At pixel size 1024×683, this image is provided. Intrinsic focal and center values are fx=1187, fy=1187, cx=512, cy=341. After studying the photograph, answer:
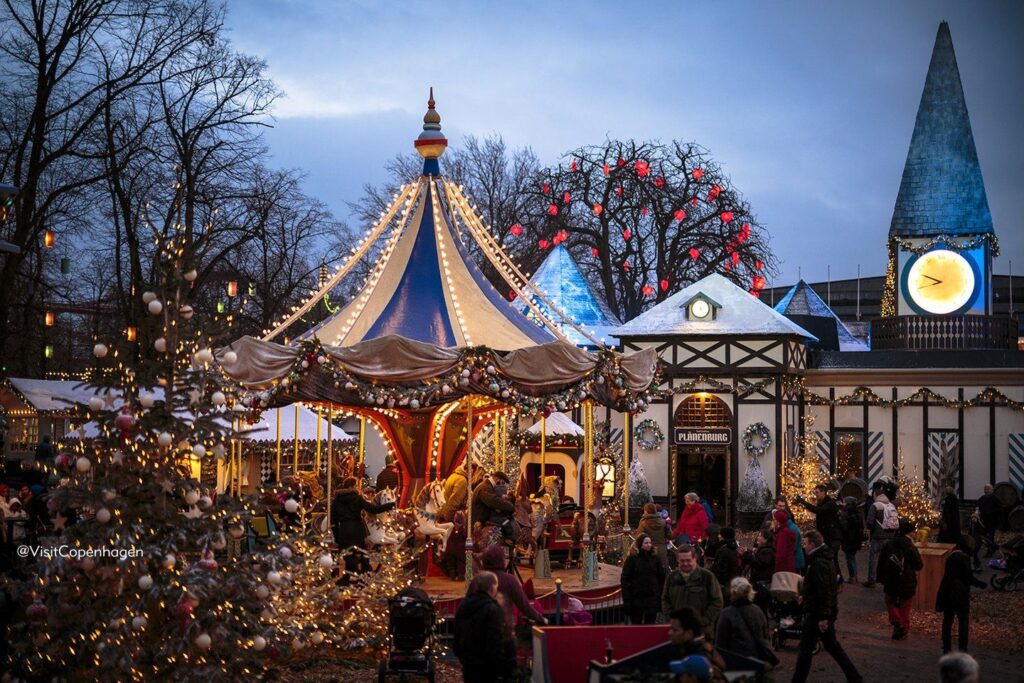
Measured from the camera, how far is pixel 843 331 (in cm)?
3994

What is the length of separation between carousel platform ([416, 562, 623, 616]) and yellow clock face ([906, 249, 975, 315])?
19809 millimetres

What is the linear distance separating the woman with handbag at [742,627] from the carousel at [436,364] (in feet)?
15.8

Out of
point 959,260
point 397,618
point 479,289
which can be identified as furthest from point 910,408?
point 397,618

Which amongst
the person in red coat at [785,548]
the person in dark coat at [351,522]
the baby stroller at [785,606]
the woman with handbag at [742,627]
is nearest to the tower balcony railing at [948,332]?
the person in red coat at [785,548]

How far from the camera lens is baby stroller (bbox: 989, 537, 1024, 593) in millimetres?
18453

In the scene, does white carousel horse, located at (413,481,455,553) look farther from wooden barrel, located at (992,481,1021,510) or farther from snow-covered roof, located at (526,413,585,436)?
wooden barrel, located at (992,481,1021,510)

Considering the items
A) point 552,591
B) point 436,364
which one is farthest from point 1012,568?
point 436,364

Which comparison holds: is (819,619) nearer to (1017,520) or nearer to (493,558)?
(493,558)

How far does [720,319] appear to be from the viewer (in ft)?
100

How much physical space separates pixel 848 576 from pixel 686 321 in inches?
450

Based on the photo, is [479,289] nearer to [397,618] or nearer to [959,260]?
[397,618]

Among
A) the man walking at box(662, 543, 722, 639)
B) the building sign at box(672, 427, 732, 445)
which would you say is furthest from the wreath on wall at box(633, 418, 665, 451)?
the man walking at box(662, 543, 722, 639)

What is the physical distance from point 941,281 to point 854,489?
7.54m

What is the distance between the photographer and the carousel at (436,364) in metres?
13.3
